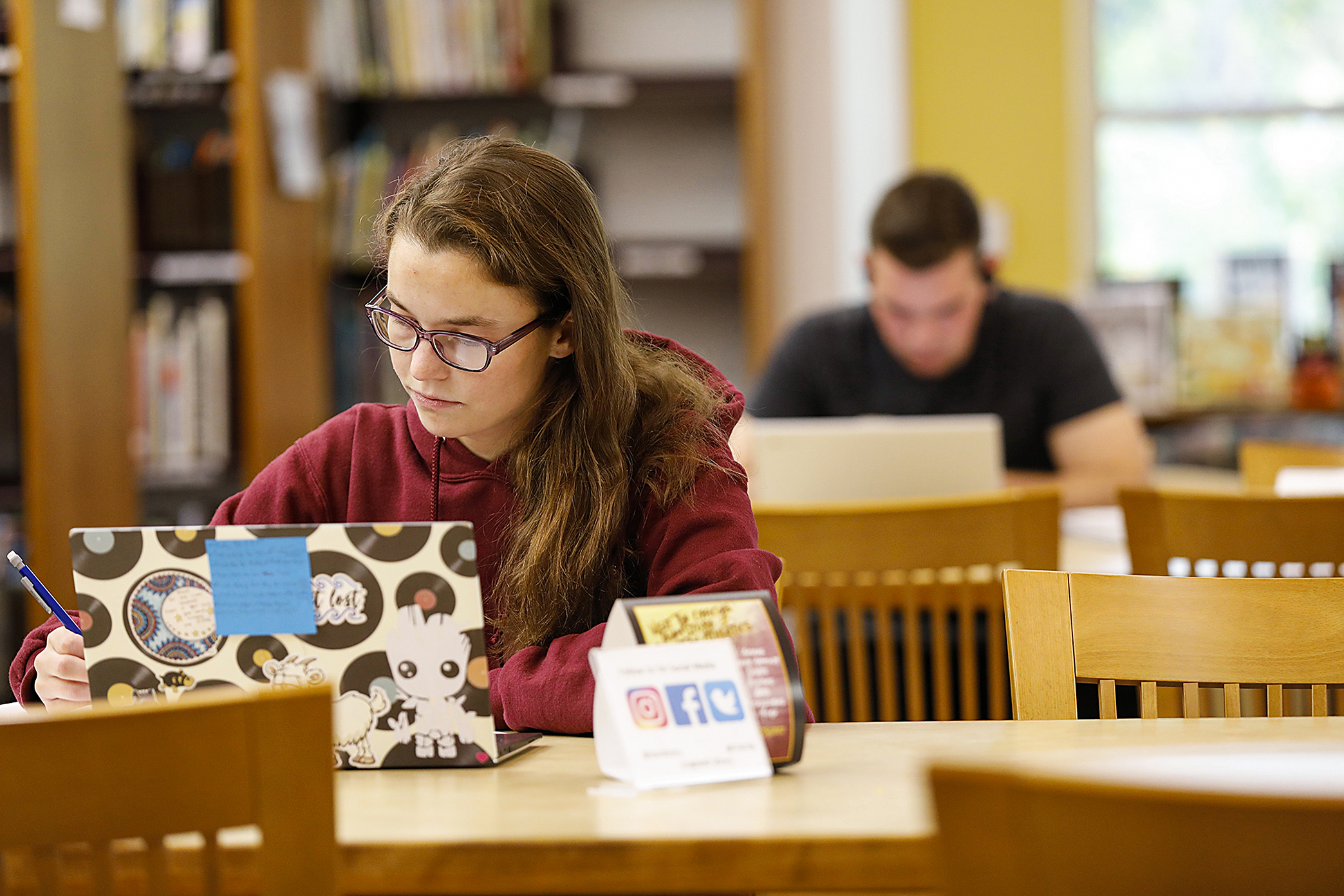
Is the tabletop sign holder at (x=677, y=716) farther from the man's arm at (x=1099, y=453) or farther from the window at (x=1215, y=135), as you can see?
the window at (x=1215, y=135)

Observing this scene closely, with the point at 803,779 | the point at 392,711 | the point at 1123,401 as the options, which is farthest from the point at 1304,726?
the point at 1123,401

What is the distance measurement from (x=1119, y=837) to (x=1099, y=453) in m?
2.12

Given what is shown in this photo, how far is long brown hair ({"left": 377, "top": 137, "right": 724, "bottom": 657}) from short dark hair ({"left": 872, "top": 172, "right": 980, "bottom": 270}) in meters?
1.26

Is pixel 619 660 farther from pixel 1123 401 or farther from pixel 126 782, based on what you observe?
pixel 1123 401

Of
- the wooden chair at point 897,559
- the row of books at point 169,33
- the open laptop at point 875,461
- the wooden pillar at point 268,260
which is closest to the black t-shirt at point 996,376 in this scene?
the open laptop at point 875,461

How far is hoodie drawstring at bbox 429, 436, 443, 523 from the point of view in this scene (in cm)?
130

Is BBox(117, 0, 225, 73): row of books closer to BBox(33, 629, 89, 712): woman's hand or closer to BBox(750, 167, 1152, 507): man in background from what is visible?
BBox(750, 167, 1152, 507): man in background

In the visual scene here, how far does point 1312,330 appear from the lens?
3.85 metres

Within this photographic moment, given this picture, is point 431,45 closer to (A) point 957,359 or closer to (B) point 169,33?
(B) point 169,33

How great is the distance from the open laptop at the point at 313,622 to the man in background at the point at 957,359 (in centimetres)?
169

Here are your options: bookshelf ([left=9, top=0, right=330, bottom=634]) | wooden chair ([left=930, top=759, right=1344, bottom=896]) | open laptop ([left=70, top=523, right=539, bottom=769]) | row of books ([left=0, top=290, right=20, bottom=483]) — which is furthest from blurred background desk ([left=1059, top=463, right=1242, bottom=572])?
row of books ([left=0, top=290, right=20, bottom=483])

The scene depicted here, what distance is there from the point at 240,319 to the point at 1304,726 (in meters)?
2.76

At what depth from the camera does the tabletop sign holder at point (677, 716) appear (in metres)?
0.91

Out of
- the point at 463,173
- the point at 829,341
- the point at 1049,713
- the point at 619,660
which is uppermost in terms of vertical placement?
the point at 463,173
